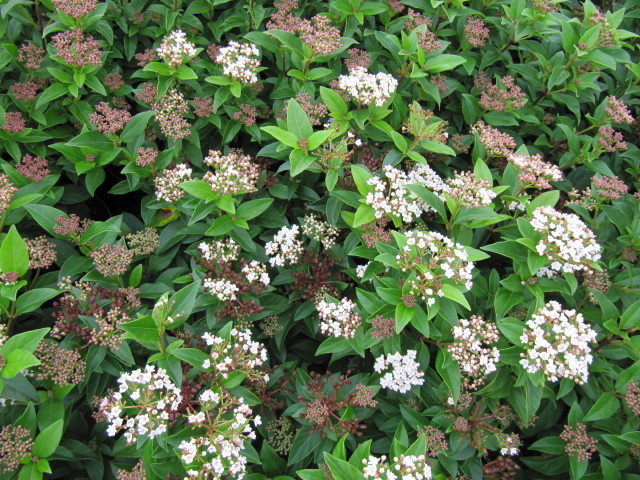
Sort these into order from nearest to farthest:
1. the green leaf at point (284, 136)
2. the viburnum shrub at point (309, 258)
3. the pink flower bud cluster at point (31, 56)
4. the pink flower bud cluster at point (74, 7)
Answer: the viburnum shrub at point (309, 258) → the green leaf at point (284, 136) → the pink flower bud cluster at point (74, 7) → the pink flower bud cluster at point (31, 56)

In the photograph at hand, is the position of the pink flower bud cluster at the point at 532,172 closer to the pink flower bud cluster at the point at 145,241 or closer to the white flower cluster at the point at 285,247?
the white flower cluster at the point at 285,247

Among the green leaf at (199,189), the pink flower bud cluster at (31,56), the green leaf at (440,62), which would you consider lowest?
the green leaf at (199,189)

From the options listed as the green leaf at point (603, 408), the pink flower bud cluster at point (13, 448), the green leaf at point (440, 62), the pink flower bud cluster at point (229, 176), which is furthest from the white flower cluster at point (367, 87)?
the pink flower bud cluster at point (13, 448)

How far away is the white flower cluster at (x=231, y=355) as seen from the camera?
11.1 feet

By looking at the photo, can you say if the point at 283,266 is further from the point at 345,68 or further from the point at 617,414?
the point at 617,414

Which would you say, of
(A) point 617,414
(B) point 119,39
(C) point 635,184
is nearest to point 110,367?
(B) point 119,39

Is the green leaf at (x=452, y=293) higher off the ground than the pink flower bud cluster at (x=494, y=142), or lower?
lower

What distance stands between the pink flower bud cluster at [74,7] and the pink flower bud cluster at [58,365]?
9.21ft

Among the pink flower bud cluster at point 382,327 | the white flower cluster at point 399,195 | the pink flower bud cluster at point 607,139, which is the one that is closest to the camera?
the pink flower bud cluster at point 382,327

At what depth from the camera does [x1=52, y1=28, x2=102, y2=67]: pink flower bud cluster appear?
409cm

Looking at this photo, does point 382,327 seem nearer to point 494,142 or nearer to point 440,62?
point 494,142

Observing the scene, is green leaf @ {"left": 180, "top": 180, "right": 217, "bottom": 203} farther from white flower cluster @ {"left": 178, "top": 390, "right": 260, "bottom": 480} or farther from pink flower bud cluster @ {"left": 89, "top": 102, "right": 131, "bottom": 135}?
white flower cluster @ {"left": 178, "top": 390, "right": 260, "bottom": 480}

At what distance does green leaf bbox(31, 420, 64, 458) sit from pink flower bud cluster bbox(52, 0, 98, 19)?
336 cm

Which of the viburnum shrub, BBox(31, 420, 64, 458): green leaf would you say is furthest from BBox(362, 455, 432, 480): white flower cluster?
BBox(31, 420, 64, 458): green leaf
